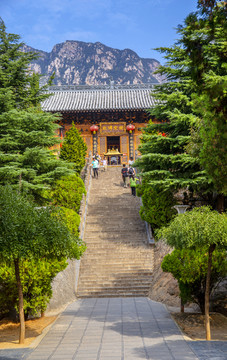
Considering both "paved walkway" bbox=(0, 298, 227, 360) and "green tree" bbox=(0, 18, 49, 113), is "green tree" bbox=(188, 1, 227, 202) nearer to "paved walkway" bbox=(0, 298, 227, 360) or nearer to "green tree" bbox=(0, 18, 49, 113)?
"paved walkway" bbox=(0, 298, 227, 360)

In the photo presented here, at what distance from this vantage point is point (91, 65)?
83.4 meters

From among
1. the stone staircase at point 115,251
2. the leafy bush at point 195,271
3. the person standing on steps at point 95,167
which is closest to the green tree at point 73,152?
the person standing on steps at point 95,167

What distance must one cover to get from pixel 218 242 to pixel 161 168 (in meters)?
6.31

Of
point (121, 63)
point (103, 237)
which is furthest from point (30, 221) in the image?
point (121, 63)

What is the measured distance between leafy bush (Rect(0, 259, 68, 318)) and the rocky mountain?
244ft

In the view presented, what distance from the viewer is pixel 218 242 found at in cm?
829

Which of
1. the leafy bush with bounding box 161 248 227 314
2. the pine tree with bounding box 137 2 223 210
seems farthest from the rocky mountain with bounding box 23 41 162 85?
the leafy bush with bounding box 161 248 227 314

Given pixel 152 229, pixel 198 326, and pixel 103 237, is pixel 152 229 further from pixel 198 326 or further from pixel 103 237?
pixel 198 326

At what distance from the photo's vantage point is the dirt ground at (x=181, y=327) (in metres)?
8.22

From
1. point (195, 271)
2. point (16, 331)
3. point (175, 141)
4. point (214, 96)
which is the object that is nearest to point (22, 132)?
point (175, 141)

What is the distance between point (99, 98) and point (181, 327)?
25.6m

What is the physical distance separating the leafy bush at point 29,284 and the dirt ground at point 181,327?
368 millimetres

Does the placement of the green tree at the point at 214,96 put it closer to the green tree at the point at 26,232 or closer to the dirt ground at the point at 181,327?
the green tree at the point at 26,232

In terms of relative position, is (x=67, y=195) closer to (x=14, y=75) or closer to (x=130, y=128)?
(x=14, y=75)
